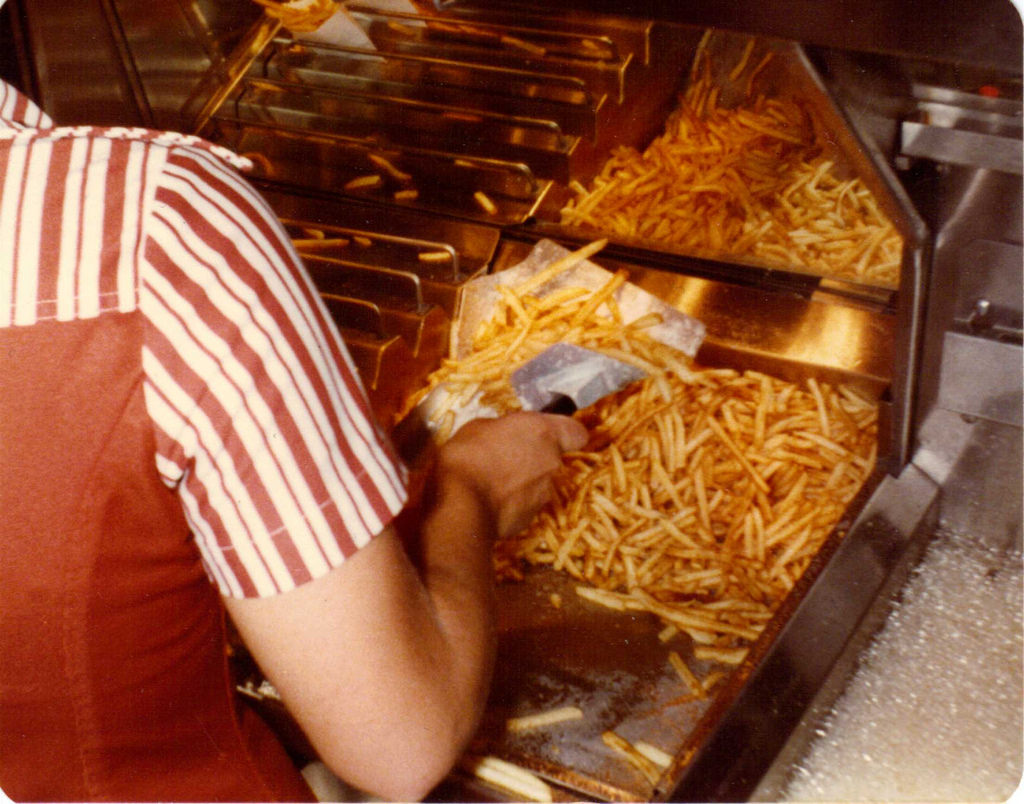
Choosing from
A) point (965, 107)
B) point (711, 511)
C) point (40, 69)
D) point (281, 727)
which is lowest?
point (281, 727)

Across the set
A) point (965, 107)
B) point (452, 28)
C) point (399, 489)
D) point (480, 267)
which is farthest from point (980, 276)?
point (452, 28)

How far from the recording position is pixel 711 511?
2639mm

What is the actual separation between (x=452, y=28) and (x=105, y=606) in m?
3.05

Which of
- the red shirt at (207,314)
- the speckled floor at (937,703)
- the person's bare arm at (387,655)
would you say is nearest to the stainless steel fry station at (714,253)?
the speckled floor at (937,703)

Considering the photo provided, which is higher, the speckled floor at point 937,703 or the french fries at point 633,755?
the speckled floor at point 937,703

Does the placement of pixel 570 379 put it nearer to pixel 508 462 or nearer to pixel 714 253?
pixel 508 462

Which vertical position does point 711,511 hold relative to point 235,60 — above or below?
below

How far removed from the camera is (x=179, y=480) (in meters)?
1.20

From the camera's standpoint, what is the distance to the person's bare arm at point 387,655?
122 centimetres

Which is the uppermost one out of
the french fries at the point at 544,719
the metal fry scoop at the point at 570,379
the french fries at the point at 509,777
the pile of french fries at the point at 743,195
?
the pile of french fries at the point at 743,195

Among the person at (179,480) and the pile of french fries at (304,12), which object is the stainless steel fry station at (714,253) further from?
the person at (179,480)

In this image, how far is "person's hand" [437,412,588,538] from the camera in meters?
1.93

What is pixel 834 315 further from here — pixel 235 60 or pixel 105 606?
pixel 235 60

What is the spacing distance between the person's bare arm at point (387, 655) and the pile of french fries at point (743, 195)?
6.19ft
